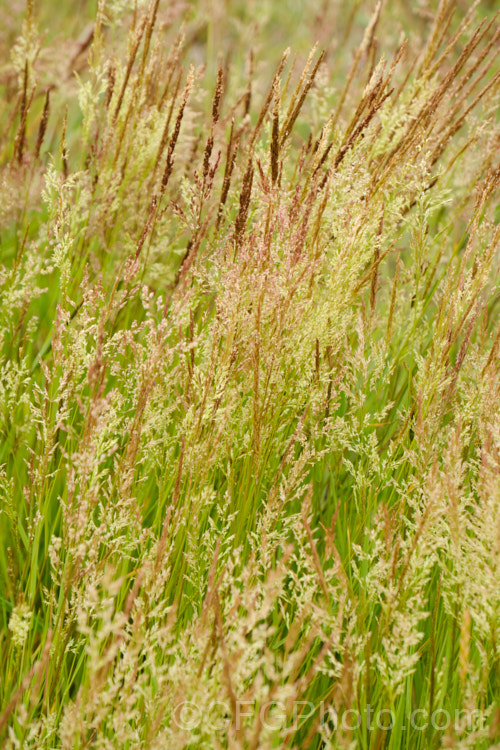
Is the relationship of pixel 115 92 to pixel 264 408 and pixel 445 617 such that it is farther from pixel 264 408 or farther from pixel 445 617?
pixel 445 617

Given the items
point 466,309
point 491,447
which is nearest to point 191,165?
point 466,309

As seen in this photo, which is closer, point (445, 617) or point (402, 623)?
point (402, 623)

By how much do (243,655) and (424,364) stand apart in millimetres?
672

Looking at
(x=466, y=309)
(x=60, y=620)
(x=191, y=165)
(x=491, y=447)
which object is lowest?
(x=60, y=620)

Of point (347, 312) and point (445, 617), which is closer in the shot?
point (445, 617)

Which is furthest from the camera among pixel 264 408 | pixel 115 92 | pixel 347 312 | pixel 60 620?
pixel 115 92

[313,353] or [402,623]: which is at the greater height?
[313,353]

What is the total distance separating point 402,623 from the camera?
94cm

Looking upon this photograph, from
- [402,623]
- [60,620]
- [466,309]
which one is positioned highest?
[466,309]

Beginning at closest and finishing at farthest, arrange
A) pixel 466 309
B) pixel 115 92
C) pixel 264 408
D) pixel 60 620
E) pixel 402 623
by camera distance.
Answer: pixel 402 623 < pixel 60 620 < pixel 264 408 < pixel 466 309 < pixel 115 92

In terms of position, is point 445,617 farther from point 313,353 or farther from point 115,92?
point 115,92

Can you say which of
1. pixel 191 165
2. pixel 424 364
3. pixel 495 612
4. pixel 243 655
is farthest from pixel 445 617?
pixel 191 165

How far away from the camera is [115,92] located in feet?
5.72

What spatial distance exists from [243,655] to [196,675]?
0.08 meters
